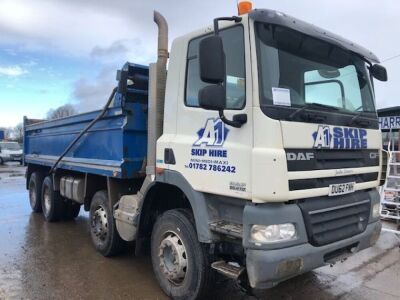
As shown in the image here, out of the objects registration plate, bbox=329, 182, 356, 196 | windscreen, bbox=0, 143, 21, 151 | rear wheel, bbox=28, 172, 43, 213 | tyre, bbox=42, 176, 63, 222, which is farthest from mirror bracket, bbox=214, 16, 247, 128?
windscreen, bbox=0, 143, 21, 151

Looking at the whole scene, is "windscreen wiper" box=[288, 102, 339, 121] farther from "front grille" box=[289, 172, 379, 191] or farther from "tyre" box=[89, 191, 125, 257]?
"tyre" box=[89, 191, 125, 257]

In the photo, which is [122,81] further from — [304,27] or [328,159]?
[328,159]

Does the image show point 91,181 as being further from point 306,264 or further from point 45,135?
point 306,264

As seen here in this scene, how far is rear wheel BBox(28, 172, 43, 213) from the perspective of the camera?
8.80m

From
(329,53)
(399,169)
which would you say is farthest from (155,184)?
(399,169)

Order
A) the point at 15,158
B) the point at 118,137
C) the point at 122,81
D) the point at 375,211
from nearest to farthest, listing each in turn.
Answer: the point at 375,211 < the point at 122,81 < the point at 118,137 < the point at 15,158

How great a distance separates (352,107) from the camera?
394cm

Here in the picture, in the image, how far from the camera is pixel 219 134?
3.57 m

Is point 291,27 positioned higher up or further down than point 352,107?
higher up

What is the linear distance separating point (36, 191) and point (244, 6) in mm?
7061

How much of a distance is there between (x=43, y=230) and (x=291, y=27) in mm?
6026

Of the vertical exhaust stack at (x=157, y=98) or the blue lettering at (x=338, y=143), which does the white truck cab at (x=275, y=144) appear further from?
the vertical exhaust stack at (x=157, y=98)

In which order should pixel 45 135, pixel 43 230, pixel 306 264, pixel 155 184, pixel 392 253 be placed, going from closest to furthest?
pixel 306 264
pixel 155 184
pixel 392 253
pixel 43 230
pixel 45 135

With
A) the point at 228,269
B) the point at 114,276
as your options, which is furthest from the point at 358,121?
the point at 114,276
